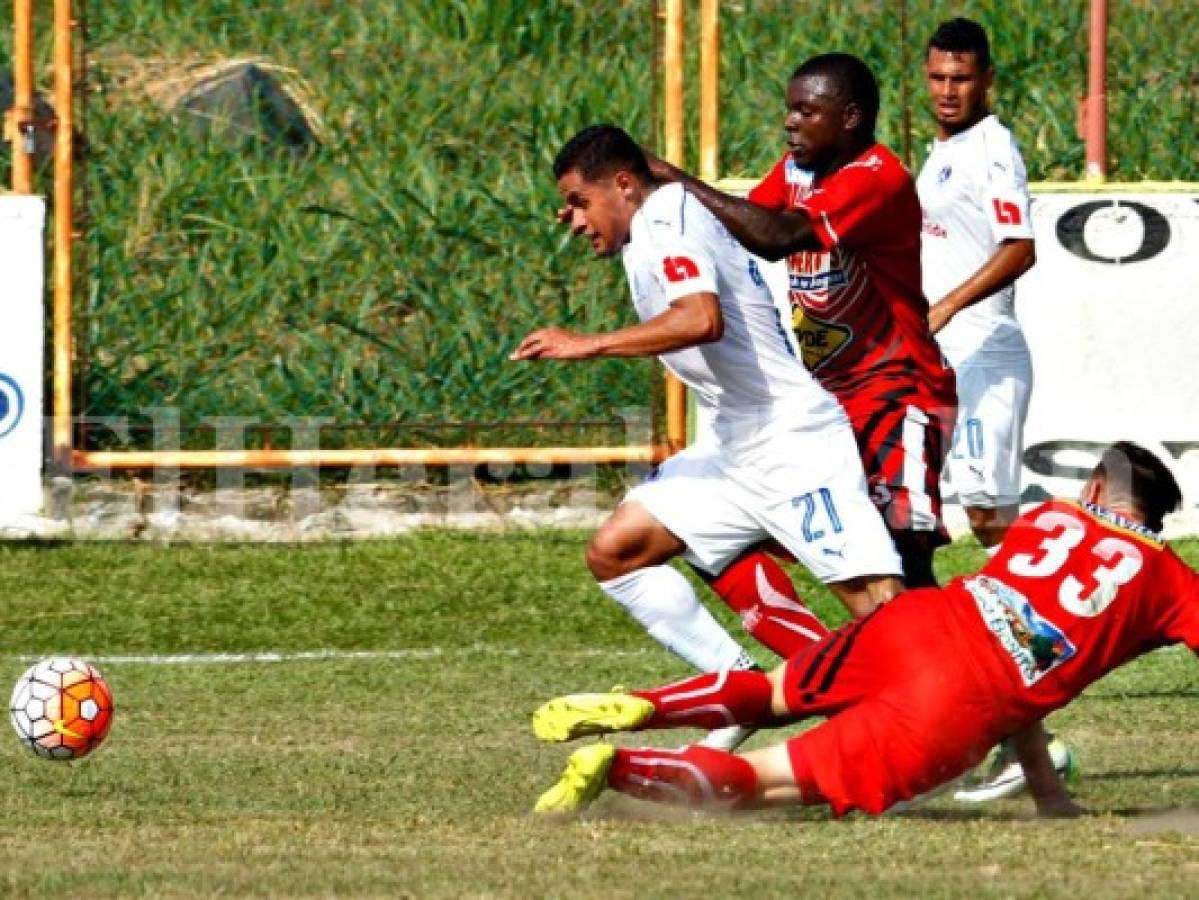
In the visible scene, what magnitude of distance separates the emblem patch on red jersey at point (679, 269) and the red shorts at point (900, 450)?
87 centimetres

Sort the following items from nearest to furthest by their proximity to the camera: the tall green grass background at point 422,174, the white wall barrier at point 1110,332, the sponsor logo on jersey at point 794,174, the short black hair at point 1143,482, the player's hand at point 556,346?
1. the short black hair at point 1143,482
2. the player's hand at point 556,346
3. the sponsor logo on jersey at point 794,174
4. the white wall barrier at point 1110,332
5. the tall green grass background at point 422,174

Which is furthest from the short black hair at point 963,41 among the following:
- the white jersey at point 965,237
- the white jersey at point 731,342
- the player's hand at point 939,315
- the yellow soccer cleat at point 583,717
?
the yellow soccer cleat at point 583,717

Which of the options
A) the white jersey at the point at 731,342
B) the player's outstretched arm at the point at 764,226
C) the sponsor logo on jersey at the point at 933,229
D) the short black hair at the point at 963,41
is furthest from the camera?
the sponsor logo on jersey at the point at 933,229

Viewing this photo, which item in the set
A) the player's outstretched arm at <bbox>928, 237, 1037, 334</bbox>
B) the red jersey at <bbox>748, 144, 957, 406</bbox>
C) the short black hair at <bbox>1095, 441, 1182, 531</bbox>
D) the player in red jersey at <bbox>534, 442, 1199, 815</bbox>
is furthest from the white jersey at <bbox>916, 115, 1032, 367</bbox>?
the player in red jersey at <bbox>534, 442, 1199, 815</bbox>

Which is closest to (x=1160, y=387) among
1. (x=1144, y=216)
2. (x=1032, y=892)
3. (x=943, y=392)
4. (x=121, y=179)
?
(x=1144, y=216)

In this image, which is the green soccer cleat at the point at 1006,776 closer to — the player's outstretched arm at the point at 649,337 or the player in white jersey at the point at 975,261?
the player's outstretched arm at the point at 649,337

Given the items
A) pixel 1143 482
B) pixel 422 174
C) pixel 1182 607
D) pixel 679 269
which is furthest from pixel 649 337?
pixel 422 174

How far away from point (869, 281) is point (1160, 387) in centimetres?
467

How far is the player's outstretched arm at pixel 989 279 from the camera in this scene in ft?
27.2

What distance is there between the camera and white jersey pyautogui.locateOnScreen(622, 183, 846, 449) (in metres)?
7.14

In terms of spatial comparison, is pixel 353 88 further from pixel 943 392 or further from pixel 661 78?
pixel 943 392

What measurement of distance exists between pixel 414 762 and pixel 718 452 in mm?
1270

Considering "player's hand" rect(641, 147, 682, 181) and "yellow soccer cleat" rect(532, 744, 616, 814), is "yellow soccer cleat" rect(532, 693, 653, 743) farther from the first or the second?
"player's hand" rect(641, 147, 682, 181)

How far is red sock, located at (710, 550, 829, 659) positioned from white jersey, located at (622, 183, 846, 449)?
0.40 m
